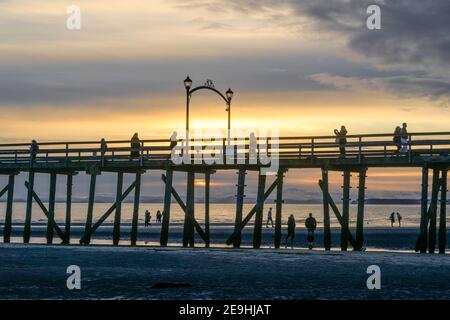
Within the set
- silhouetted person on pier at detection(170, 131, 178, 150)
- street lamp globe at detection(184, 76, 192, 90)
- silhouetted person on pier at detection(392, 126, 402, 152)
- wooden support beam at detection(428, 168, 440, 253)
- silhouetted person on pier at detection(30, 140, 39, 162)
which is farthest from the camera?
silhouetted person on pier at detection(30, 140, 39, 162)

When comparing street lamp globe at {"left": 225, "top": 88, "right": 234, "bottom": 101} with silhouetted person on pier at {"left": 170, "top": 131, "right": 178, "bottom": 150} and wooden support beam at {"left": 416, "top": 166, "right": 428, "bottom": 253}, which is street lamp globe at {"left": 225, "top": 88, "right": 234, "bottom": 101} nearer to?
silhouetted person on pier at {"left": 170, "top": 131, "right": 178, "bottom": 150}

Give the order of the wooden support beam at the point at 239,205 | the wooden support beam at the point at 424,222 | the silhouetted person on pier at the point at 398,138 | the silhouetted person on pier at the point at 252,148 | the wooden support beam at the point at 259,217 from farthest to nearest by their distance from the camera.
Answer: the silhouetted person on pier at the point at 252,148, the wooden support beam at the point at 239,205, the wooden support beam at the point at 259,217, the silhouetted person on pier at the point at 398,138, the wooden support beam at the point at 424,222

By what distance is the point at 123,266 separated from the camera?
22953 mm

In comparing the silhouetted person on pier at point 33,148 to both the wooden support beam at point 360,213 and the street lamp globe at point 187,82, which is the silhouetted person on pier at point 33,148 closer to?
the street lamp globe at point 187,82

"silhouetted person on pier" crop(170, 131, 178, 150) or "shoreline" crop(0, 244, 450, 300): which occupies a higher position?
"silhouetted person on pier" crop(170, 131, 178, 150)

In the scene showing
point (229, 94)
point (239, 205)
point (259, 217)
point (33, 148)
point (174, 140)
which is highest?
point (229, 94)

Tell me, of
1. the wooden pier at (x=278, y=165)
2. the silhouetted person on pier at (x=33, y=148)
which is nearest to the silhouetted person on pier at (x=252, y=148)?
A: the wooden pier at (x=278, y=165)

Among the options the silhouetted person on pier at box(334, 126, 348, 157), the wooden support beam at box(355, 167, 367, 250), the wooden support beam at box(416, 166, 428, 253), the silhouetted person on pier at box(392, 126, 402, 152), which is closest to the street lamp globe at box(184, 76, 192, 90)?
the silhouetted person on pier at box(334, 126, 348, 157)

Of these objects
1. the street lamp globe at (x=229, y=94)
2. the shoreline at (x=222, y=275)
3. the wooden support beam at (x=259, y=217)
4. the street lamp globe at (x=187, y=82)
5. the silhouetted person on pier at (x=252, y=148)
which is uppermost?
the street lamp globe at (x=187, y=82)

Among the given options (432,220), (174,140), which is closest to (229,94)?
(174,140)

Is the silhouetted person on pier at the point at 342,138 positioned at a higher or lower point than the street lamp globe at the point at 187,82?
lower

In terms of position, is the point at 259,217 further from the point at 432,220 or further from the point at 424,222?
the point at 432,220

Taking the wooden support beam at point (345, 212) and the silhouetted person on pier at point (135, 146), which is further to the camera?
the silhouetted person on pier at point (135, 146)
